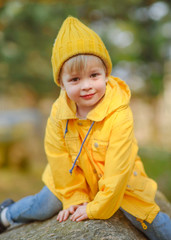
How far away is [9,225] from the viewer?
1.75 m

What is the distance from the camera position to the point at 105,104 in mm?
1369

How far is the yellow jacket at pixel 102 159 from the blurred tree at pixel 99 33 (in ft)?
5.55

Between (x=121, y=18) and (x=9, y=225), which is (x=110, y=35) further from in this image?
(x=9, y=225)

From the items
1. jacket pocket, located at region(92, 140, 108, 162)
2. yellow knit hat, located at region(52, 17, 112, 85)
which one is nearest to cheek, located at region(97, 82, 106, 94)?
yellow knit hat, located at region(52, 17, 112, 85)

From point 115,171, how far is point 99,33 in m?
3.76

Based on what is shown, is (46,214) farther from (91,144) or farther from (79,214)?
(91,144)

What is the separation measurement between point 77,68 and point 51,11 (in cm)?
310

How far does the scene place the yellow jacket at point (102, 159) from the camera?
130cm

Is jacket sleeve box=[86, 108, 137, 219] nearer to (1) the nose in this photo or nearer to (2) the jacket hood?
(2) the jacket hood

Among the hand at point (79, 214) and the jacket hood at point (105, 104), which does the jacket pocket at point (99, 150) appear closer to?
the jacket hood at point (105, 104)

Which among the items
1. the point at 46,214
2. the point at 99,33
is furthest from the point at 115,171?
the point at 99,33

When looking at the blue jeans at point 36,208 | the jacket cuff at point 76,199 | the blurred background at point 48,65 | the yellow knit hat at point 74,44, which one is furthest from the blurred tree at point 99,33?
the jacket cuff at point 76,199

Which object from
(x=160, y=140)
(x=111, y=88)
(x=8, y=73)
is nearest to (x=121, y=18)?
(x=8, y=73)

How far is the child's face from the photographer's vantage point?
1.30 m
